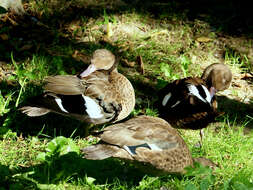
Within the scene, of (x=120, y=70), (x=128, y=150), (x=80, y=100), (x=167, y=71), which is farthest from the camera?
(x=120, y=70)

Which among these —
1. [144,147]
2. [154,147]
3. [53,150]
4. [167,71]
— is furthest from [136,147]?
[167,71]

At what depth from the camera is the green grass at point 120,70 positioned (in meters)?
3.58

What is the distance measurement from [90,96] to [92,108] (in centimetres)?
13

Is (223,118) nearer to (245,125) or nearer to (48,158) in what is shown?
(245,125)

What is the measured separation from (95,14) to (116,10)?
1.21 ft

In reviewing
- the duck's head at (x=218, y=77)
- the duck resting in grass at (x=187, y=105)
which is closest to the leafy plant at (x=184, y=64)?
the duck's head at (x=218, y=77)

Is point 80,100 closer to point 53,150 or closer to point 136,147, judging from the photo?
point 53,150

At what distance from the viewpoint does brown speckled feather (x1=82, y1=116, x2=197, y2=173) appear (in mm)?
3238

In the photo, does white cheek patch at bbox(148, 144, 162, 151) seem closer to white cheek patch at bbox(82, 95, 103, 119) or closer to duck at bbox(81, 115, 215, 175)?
duck at bbox(81, 115, 215, 175)

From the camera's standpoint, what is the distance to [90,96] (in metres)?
4.00

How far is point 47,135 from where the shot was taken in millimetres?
4094

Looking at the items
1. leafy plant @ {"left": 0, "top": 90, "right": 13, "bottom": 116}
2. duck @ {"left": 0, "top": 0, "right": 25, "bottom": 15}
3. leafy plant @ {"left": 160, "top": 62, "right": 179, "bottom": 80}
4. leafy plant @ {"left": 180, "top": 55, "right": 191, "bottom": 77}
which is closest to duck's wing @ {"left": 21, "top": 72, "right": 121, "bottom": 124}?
leafy plant @ {"left": 0, "top": 90, "right": 13, "bottom": 116}

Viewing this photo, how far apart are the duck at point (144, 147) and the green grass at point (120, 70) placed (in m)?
0.22

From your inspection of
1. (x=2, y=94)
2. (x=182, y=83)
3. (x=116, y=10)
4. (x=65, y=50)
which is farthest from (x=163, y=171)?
(x=116, y=10)
